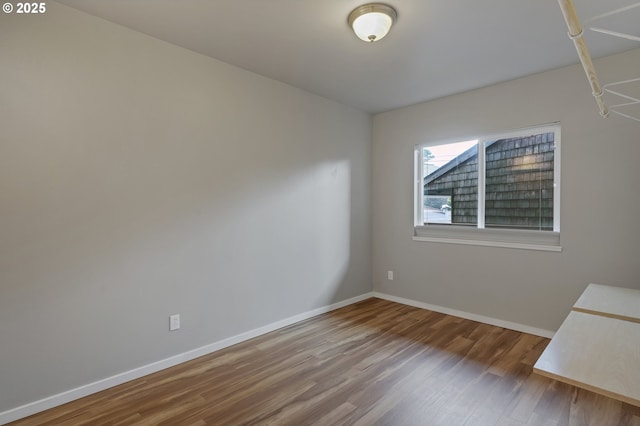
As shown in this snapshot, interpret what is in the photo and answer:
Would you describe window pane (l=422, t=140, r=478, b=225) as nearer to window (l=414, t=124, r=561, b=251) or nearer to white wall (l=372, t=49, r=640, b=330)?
window (l=414, t=124, r=561, b=251)

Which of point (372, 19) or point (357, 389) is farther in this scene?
Answer: point (357, 389)

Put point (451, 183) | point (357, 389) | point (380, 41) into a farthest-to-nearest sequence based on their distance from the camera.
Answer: point (451, 183) → point (380, 41) → point (357, 389)

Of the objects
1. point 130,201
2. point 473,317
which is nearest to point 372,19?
point 130,201

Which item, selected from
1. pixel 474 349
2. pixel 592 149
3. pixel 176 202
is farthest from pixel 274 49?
pixel 474 349

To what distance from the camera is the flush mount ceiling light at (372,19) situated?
6.79ft

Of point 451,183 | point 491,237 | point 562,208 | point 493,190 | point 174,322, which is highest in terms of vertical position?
point 451,183

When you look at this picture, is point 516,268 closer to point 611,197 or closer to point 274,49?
point 611,197

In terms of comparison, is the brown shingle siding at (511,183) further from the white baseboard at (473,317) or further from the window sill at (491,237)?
the white baseboard at (473,317)

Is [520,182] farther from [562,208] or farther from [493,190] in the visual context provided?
[562,208]

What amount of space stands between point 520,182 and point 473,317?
1575 millimetres

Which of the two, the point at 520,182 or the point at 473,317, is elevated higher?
the point at 520,182

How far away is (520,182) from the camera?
133 inches

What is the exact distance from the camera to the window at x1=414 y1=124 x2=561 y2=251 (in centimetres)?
319

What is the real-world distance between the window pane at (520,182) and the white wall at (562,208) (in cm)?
18
